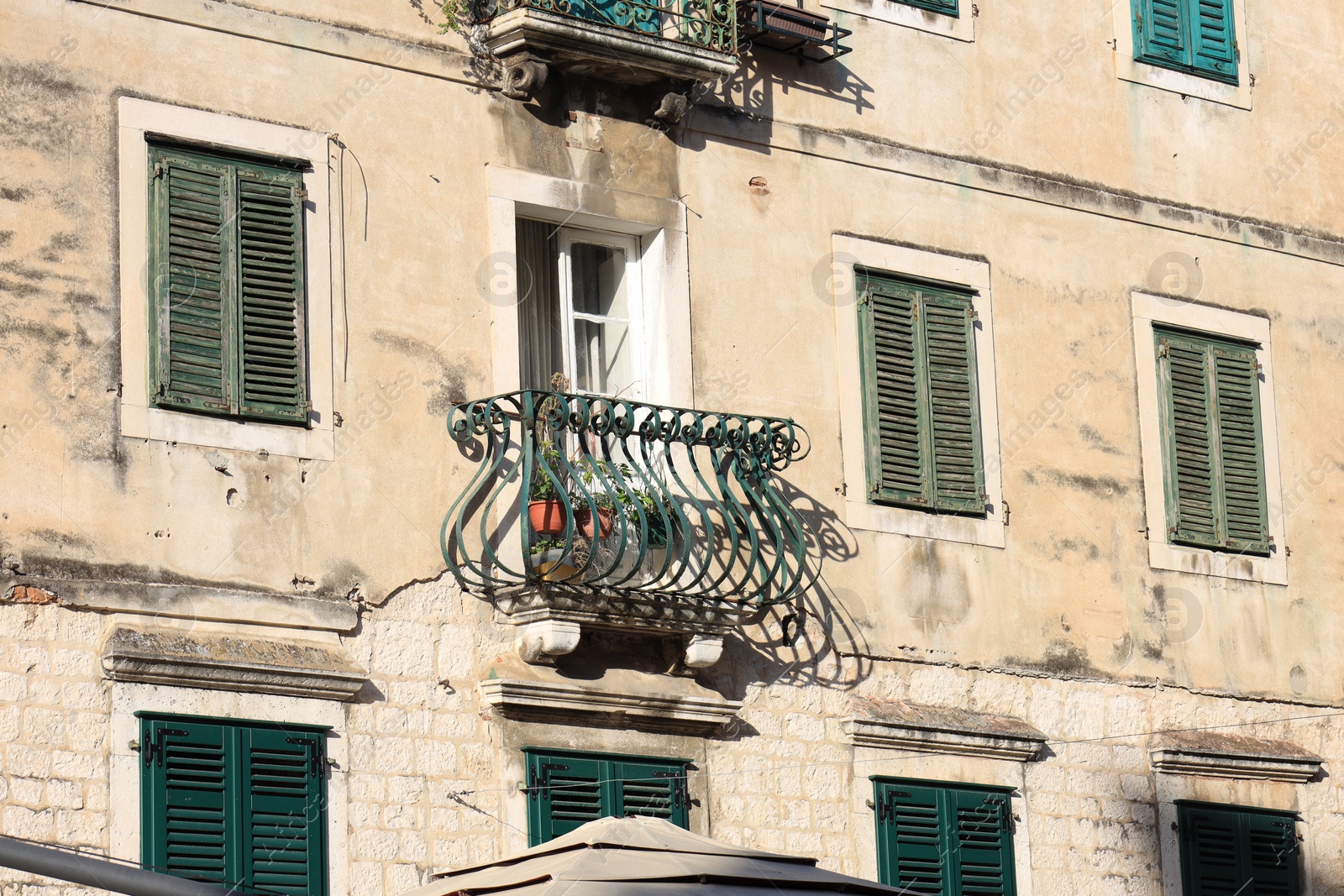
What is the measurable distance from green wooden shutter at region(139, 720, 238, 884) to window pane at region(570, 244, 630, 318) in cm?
360

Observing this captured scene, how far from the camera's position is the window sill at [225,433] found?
12.1 m

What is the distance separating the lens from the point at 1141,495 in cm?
1563

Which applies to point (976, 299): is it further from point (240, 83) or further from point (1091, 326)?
→ point (240, 83)

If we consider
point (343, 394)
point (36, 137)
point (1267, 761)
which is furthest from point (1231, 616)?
point (36, 137)

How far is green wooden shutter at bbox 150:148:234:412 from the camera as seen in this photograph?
1227cm

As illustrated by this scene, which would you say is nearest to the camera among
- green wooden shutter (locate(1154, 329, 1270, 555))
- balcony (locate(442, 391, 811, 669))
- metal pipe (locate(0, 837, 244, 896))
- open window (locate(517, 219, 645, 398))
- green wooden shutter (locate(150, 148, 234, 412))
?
metal pipe (locate(0, 837, 244, 896))

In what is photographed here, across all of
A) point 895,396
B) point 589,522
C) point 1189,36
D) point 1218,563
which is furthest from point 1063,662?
point 1189,36

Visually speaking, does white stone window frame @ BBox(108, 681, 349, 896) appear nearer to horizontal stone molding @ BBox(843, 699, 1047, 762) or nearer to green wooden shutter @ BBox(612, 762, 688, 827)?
green wooden shutter @ BBox(612, 762, 688, 827)

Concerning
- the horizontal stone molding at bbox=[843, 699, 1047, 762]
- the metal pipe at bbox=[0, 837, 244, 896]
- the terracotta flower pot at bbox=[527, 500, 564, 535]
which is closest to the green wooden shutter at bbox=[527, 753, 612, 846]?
the terracotta flower pot at bbox=[527, 500, 564, 535]

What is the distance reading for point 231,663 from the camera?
11.8m

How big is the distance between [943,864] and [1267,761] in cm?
261

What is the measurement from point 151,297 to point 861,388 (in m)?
4.39

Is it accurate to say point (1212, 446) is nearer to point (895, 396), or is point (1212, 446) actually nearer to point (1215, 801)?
point (1215, 801)

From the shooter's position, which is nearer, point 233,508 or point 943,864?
point 233,508
